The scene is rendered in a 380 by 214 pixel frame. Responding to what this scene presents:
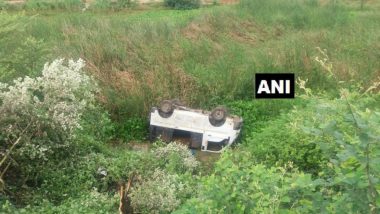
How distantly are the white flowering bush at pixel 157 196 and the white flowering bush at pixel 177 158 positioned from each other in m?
0.69

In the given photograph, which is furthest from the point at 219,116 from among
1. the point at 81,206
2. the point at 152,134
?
the point at 81,206

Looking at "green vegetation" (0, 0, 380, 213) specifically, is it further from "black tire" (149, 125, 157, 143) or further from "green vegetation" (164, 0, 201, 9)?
"green vegetation" (164, 0, 201, 9)

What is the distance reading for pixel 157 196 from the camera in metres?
6.00

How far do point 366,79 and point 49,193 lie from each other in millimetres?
5865

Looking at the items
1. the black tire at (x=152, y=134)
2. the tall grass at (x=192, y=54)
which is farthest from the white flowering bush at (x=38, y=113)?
the black tire at (x=152, y=134)

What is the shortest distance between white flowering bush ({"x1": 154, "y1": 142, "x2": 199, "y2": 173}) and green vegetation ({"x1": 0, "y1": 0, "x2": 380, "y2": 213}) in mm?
19

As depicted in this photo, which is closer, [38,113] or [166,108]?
[38,113]

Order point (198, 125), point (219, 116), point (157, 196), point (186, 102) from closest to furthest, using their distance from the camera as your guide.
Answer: point (157, 196) → point (219, 116) → point (198, 125) → point (186, 102)

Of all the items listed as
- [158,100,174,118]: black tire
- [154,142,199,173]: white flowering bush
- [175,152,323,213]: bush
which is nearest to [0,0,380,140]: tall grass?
[158,100,174,118]: black tire

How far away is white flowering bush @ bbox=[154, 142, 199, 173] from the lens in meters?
7.11

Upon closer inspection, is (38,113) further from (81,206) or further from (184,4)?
(184,4)

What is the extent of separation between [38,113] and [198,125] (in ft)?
9.36

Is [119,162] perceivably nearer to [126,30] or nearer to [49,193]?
[49,193]

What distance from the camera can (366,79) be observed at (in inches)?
380
